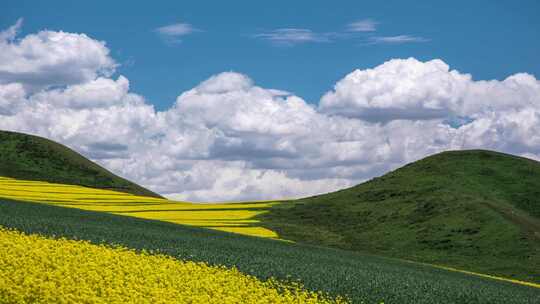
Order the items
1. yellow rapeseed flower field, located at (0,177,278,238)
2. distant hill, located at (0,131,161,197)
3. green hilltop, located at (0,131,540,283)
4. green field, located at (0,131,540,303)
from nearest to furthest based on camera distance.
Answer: green field, located at (0,131,540,303), green hilltop, located at (0,131,540,283), yellow rapeseed flower field, located at (0,177,278,238), distant hill, located at (0,131,161,197)

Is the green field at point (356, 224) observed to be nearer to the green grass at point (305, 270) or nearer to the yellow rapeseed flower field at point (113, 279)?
the green grass at point (305, 270)

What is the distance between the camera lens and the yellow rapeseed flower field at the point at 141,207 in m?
78.0

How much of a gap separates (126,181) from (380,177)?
53.2 m

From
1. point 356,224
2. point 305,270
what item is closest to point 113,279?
point 305,270

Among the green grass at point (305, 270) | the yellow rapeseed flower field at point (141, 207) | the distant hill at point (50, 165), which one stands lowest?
the green grass at point (305, 270)

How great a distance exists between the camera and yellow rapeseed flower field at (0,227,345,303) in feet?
74.8

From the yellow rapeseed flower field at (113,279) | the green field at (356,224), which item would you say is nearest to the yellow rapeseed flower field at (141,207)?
the green field at (356,224)

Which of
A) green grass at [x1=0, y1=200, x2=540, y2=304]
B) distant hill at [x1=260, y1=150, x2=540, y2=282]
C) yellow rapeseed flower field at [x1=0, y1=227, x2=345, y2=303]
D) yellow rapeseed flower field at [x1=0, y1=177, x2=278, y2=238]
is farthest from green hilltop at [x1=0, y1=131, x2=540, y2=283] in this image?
yellow rapeseed flower field at [x1=0, y1=227, x2=345, y2=303]

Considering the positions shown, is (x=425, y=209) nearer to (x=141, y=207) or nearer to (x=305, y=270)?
(x=141, y=207)

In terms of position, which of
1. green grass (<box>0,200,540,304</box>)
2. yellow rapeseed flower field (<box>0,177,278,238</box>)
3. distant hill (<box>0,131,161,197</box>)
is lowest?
green grass (<box>0,200,540,304</box>)

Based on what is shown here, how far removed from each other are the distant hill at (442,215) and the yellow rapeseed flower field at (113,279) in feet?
142

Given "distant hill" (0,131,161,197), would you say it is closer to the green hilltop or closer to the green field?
the green hilltop

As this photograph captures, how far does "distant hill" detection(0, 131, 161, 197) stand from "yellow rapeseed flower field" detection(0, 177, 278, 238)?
38.2ft

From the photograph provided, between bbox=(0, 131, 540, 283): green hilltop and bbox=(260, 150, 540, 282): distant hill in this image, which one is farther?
bbox=(0, 131, 540, 283): green hilltop
